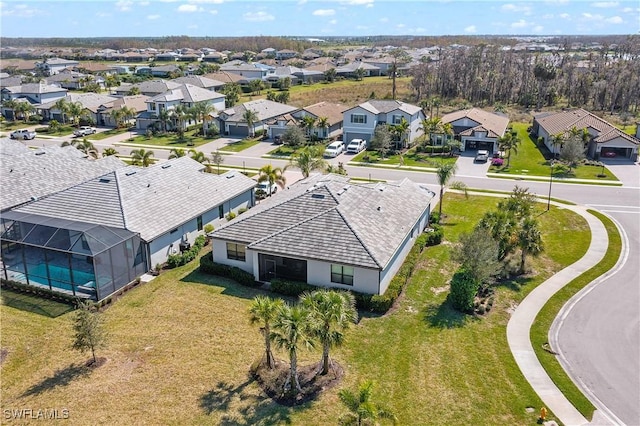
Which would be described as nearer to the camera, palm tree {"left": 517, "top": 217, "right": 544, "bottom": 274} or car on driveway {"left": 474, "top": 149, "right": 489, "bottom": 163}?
palm tree {"left": 517, "top": 217, "right": 544, "bottom": 274}

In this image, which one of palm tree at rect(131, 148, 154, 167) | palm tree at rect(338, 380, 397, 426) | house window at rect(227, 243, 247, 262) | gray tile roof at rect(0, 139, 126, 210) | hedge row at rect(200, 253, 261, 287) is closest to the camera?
palm tree at rect(338, 380, 397, 426)

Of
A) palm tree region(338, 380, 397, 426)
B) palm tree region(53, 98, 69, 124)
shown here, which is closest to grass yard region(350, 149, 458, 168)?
palm tree region(338, 380, 397, 426)

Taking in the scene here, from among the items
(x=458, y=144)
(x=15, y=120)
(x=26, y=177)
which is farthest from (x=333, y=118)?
(x=15, y=120)

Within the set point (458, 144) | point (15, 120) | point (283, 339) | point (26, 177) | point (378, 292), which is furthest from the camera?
point (15, 120)

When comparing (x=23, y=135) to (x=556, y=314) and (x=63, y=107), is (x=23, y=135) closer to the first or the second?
(x=63, y=107)

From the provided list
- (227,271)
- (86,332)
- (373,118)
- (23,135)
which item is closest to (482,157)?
(373,118)

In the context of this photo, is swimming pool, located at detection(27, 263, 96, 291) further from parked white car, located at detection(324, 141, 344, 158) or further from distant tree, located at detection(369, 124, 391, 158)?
distant tree, located at detection(369, 124, 391, 158)

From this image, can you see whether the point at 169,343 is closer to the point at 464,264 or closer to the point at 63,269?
the point at 63,269
